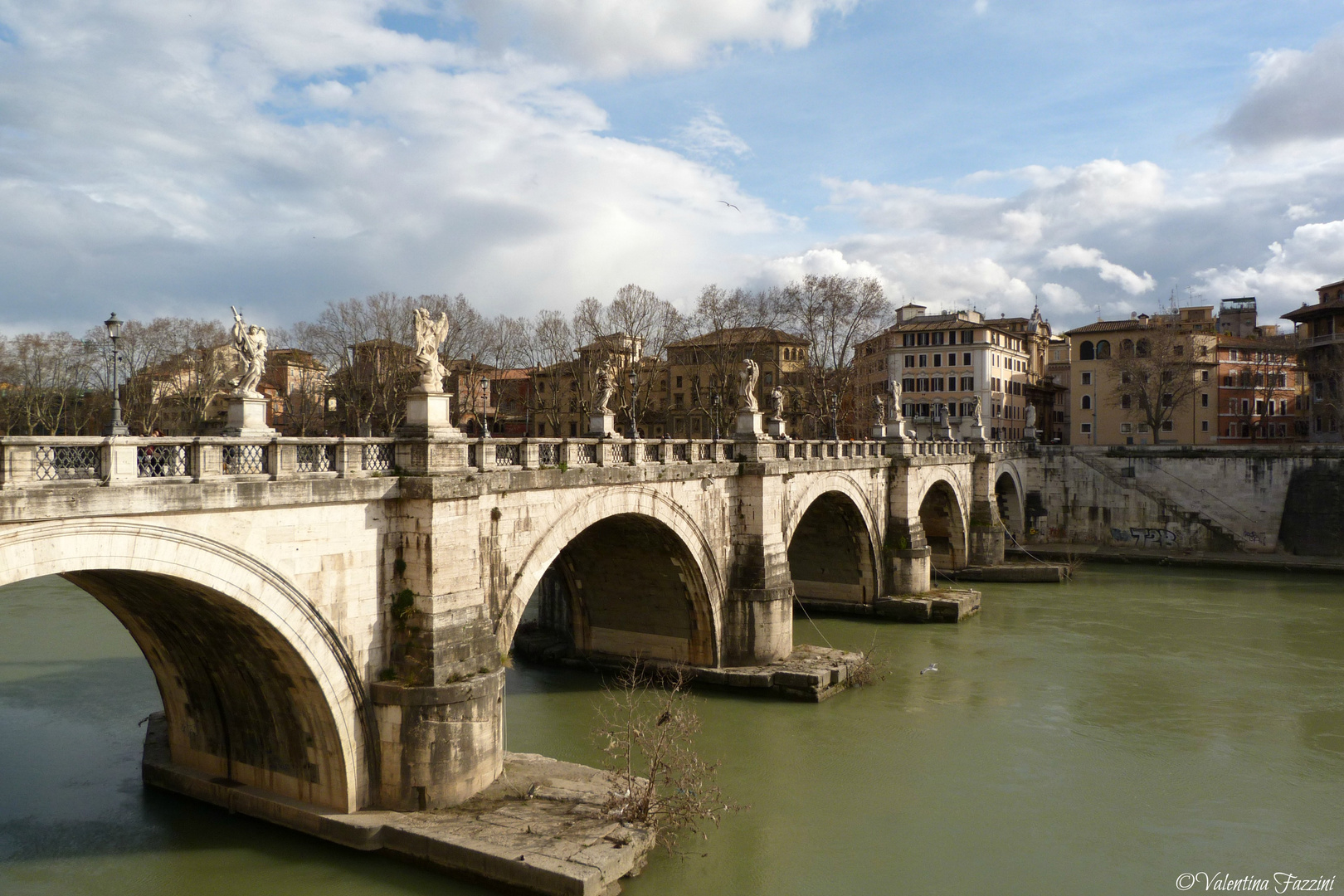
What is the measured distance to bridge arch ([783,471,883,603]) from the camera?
27.0 meters

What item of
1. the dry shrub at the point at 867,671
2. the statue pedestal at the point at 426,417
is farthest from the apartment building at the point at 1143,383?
the statue pedestal at the point at 426,417

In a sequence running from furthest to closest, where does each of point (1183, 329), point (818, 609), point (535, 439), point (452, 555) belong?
1. point (1183, 329)
2. point (818, 609)
3. point (535, 439)
4. point (452, 555)

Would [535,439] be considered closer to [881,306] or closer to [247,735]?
[247,735]

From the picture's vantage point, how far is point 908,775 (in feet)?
50.2

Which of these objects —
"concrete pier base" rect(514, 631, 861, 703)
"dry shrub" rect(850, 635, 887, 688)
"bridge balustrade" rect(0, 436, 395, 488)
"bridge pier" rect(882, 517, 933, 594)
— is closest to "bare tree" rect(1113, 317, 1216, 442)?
"bridge pier" rect(882, 517, 933, 594)

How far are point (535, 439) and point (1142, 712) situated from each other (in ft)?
43.3

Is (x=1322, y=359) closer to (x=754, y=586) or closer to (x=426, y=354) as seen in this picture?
(x=754, y=586)

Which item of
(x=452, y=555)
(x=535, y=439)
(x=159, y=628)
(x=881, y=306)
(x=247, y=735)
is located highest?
(x=881, y=306)

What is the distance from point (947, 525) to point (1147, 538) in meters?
12.6

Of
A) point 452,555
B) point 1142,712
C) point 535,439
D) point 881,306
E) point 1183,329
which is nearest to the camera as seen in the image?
point 452,555

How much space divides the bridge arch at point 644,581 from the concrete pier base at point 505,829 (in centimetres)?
519

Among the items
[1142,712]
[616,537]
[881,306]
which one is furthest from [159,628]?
[881,306]

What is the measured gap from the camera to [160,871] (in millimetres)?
11695

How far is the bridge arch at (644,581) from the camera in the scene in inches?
723
